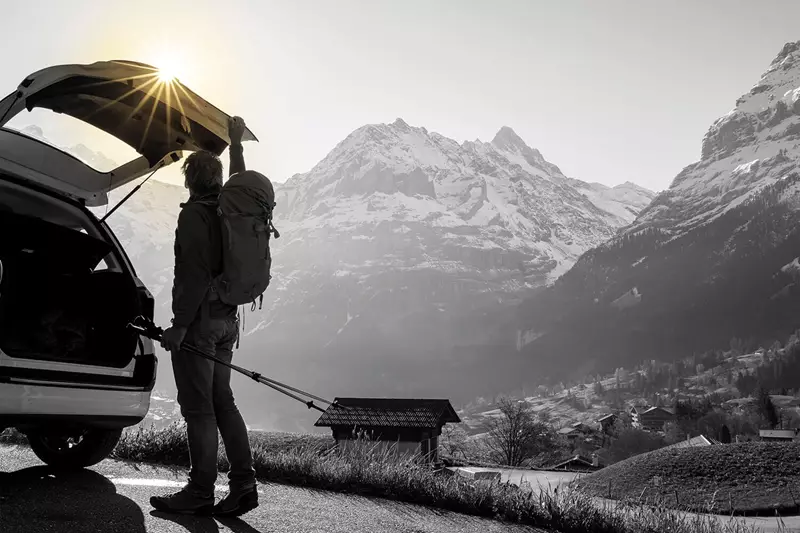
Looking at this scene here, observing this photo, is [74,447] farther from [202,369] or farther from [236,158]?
[236,158]

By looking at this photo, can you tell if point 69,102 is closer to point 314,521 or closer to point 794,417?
point 314,521

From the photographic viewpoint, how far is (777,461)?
2600 cm

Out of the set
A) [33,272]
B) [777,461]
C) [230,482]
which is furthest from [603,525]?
[777,461]

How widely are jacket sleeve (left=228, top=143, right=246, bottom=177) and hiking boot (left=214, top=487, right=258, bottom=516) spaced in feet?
7.00

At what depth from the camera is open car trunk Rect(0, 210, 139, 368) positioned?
461 centimetres

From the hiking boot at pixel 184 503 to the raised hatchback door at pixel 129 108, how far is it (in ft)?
7.94

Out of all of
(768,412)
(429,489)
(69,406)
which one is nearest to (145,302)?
(69,406)

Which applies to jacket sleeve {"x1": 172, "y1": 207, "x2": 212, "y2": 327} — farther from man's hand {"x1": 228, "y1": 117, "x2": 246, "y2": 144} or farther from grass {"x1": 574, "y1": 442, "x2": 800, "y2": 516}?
grass {"x1": 574, "y1": 442, "x2": 800, "y2": 516}

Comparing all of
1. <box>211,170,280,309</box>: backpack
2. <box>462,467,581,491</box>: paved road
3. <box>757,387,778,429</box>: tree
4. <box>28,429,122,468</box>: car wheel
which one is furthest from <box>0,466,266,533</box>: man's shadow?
<box>757,387,778,429</box>: tree

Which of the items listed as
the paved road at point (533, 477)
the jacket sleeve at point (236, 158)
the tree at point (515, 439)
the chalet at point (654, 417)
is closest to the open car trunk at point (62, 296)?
the jacket sleeve at point (236, 158)

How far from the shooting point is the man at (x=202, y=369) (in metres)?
3.94

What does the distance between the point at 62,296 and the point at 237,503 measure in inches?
80.4

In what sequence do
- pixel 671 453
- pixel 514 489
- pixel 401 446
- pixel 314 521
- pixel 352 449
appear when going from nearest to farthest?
pixel 314 521 < pixel 514 489 < pixel 352 449 < pixel 401 446 < pixel 671 453

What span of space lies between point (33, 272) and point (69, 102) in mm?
1239
